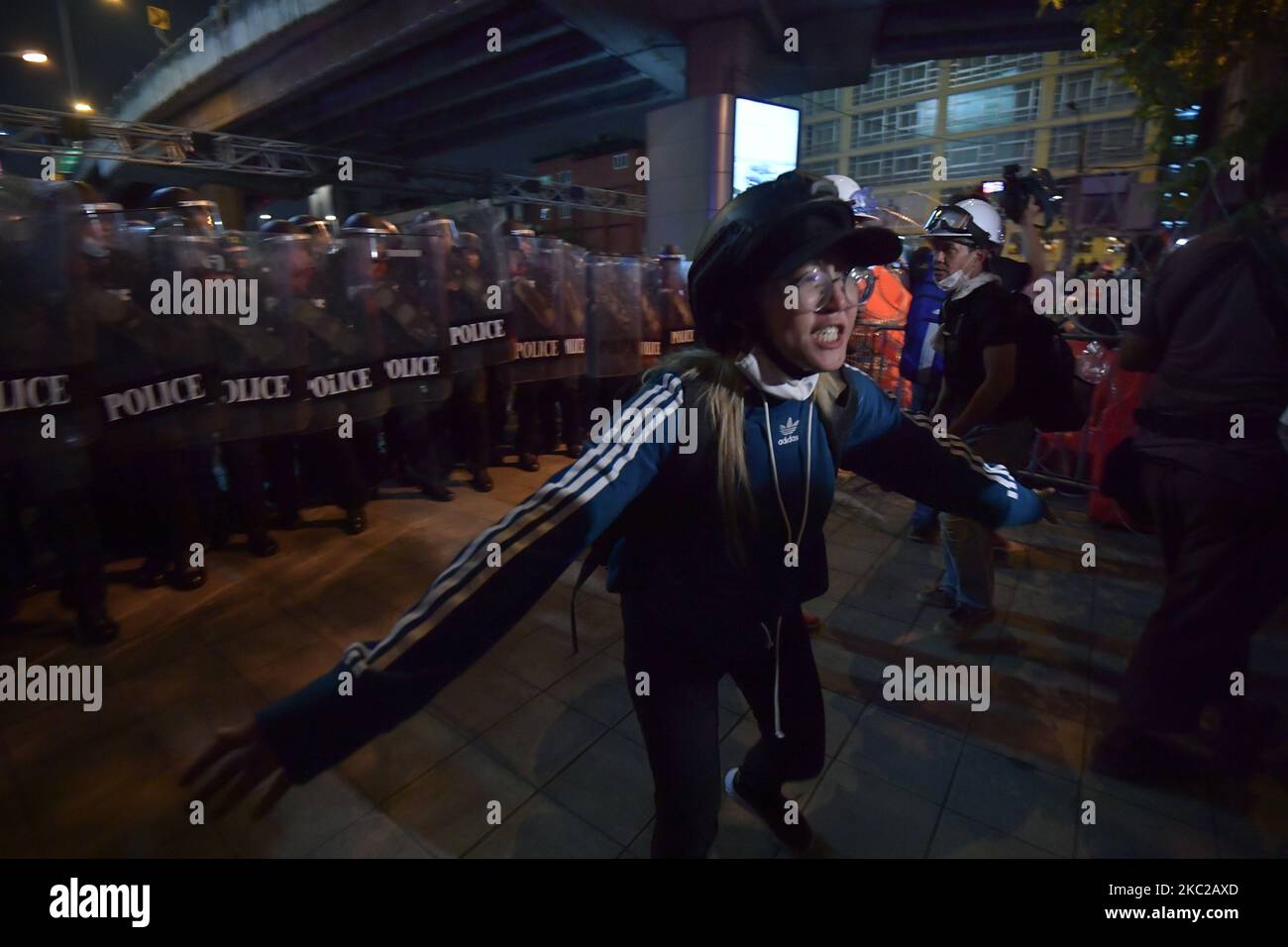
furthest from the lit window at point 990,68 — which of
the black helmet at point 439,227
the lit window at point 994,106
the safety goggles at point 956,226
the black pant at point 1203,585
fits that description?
the black pant at point 1203,585

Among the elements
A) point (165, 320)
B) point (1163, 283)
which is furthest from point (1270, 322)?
point (165, 320)

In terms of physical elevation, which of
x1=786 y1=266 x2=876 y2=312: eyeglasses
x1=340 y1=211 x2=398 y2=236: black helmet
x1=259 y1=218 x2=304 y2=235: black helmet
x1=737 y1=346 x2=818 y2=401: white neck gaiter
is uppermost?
x1=340 y1=211 x2=398 y2=236: black helmet

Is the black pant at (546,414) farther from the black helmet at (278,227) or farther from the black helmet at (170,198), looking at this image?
the black helmet at (170,198)

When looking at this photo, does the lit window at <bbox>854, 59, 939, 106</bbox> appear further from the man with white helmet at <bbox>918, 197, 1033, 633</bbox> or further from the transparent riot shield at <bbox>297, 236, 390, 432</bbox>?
the man with white helmet at <bbox>918, 197, 1033, 633</bbox>

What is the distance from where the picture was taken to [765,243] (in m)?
1.55

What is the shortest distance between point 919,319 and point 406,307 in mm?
4426

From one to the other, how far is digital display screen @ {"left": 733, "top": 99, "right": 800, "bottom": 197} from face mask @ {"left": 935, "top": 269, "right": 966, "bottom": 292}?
10.3 meters

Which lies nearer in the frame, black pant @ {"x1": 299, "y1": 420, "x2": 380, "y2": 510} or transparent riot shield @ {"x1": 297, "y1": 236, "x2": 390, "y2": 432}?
transparent riot shield @ {"x1": 297, "y1": 236, "x2": 390, "y2": 432}

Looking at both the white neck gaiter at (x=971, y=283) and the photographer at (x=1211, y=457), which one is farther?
the white neck gaiter at (x=971, y=283)

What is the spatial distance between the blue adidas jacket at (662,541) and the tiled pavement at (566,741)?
4.03ft

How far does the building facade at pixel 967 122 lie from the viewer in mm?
36719

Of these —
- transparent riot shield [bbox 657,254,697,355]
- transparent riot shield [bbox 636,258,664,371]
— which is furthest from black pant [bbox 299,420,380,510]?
transparent riot shield [bbox 657,254,697,355]

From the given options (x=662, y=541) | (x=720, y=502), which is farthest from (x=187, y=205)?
(x=720, y=502)

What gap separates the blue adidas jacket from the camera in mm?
1190
